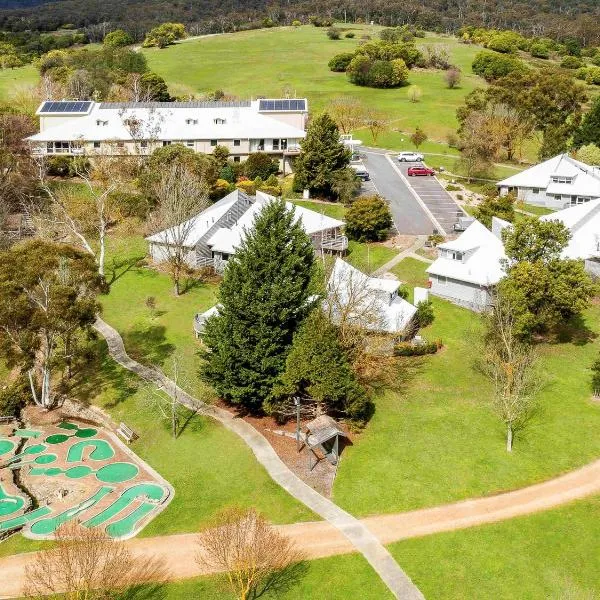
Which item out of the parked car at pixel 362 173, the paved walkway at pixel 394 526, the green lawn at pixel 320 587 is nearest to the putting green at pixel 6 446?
the paved walkway at pixel 394 526

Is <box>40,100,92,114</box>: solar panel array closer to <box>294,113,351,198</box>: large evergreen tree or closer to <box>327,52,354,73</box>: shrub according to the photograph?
<box>294,113,351,198</box>: large evergreen tree

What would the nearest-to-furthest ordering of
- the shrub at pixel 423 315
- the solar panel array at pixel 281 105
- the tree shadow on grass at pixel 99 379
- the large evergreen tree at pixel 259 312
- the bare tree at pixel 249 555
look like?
the bare tree at pixel 249 555 → the large evergreen tree at pixel 259 312 → the tree shadow on grass at pixel 99 379 → the shrub at pixel 423 315 → the solar panel array at pixel 281 105

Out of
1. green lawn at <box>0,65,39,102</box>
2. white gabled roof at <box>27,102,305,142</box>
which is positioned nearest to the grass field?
white gabled roof at <box>27,102,305,142</box>

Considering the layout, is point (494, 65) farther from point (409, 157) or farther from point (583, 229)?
point (583, 229)

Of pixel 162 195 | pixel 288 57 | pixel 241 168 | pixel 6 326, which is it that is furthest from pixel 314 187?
pixel 288 57

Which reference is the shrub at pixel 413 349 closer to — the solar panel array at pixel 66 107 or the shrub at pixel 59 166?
the shrub at pixel 59 166

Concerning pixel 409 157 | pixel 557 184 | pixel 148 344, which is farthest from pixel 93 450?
pixel 409 157
